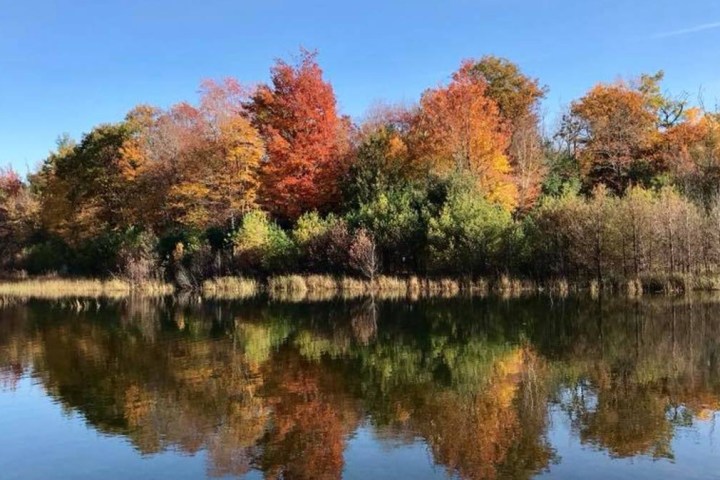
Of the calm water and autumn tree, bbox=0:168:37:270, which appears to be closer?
the calm water

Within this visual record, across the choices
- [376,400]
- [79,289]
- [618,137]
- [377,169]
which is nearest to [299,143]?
[377,169]

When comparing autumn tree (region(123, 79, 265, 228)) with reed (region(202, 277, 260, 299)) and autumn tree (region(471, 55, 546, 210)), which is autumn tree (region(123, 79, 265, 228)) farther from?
autumn tree (region(471, 55, 546, 210))

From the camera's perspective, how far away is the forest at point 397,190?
27078 mm

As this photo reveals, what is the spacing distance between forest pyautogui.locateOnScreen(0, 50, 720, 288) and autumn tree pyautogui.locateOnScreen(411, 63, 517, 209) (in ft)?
0.32

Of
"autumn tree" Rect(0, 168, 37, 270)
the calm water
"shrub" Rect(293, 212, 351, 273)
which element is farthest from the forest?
the calm water

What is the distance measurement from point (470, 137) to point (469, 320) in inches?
657

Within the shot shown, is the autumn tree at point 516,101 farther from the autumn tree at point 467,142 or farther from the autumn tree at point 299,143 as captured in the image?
the autumn tree at point 299,143

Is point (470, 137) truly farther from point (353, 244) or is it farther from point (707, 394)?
point (707, 394)

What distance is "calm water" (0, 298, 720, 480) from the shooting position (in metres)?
7.40

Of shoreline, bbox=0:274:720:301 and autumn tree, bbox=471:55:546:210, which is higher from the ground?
autumn tree, bbox=471:55:546:210

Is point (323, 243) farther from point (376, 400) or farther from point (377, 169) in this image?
point (376, 400)

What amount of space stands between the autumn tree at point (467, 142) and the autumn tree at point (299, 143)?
5416mm

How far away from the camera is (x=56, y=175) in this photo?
4803 centimetres

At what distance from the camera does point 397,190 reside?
33344 mm
